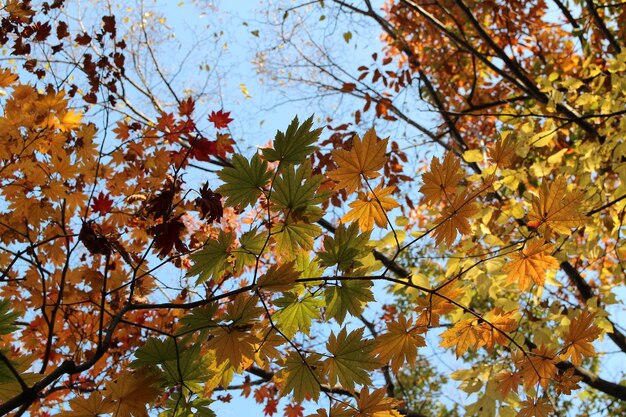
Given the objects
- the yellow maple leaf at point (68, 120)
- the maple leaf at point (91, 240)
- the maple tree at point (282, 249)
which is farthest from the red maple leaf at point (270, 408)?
the maple leaf at point (91, 240)

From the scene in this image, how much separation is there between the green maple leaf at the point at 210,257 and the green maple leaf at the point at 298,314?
189mm

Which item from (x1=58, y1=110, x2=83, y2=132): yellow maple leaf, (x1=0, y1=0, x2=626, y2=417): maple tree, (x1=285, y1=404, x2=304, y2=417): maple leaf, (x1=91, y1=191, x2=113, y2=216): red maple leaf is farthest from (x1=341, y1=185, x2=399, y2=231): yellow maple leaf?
(x1=285, y1=404, x2=304, y2=417): maple leaf

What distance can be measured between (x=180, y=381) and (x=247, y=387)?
2508mm

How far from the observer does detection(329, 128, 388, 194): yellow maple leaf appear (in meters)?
1.09

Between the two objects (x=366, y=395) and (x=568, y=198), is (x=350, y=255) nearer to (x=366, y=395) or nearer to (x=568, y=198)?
(x=366, y=395)

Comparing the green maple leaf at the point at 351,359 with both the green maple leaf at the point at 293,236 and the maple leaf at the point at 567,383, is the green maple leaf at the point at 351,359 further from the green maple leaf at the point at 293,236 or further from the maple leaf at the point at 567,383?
the maple leaf at the point at 567,383

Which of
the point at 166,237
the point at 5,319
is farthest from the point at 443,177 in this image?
the point at 5,319

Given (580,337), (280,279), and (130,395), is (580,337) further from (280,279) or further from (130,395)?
(130,395)

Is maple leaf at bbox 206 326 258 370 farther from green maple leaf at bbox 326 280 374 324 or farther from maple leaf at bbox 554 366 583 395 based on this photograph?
maple leaf at bbox 554 366 583 395

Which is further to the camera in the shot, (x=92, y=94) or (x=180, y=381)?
(x=92, y=94)

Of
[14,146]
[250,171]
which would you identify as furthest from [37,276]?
[250,171]

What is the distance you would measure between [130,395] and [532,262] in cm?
93

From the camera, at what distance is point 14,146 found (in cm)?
227

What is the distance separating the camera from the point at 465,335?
1.26 meters
